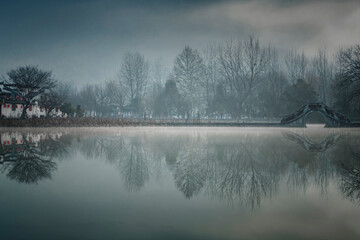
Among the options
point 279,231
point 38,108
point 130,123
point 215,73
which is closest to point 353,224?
point 279,231

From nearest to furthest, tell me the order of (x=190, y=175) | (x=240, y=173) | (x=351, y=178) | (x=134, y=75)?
(x=351, y=178), (x=190, y=175), (x=240, y=173), (x=134, y=75)

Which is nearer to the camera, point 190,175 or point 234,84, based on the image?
point 190,175

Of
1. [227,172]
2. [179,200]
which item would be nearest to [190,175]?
[227,172]

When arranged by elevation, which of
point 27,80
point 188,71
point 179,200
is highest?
point 188,71

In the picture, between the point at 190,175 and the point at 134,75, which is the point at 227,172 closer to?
the point at 190,175

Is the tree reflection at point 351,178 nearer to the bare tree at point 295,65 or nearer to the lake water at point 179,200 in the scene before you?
the lake water at point 179,200

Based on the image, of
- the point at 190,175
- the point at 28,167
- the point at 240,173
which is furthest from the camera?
the point at 28,167

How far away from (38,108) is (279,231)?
226 ft

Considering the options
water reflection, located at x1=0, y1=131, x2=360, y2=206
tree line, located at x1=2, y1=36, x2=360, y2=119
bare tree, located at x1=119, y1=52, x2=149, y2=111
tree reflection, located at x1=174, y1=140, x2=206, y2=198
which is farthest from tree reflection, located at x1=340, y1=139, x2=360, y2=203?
bare tree, located at x1=119, y1=52, x2=149, y2=111

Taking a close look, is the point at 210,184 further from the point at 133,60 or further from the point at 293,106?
the point at 133,60

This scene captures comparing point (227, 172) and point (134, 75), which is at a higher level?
point (134, 75)

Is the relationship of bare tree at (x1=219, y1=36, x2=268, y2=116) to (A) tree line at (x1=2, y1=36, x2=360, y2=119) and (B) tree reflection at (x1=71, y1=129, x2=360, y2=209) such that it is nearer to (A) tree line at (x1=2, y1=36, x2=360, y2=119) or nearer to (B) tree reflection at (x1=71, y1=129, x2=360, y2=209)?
(A) tree line at (x1=2, y1=36, x2=360, y2=119)

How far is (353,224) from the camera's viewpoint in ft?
15.3

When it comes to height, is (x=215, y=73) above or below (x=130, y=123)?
above
